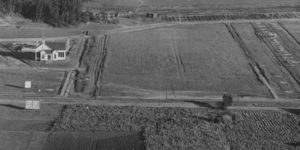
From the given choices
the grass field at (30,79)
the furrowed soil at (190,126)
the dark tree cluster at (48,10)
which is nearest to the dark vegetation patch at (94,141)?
the furrowed soil at (190,126)

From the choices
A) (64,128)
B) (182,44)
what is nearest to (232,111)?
(64,128)

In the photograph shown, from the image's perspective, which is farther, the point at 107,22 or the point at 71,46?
the point at 107,22

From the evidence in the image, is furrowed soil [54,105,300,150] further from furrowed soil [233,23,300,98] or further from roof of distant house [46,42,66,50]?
roof of distant house [46,42,66,50]

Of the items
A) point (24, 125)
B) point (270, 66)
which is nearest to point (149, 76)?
point (270, 66)

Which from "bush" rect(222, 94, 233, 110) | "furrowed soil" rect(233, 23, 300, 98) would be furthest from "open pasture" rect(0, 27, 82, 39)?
"bush" rect(222, 94, 233, 110)

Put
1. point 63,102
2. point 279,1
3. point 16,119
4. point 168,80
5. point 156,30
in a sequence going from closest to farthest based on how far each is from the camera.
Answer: point 16,119 < point 63,102 < point 168,80 < point 156,30 < point 279,1

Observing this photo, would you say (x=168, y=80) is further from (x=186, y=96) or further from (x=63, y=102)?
(x=63, y=102)

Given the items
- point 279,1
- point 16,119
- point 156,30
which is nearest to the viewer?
point 16,119

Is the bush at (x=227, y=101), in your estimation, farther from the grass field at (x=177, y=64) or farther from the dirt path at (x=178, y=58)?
the dirt path at (x=178, y=58)
